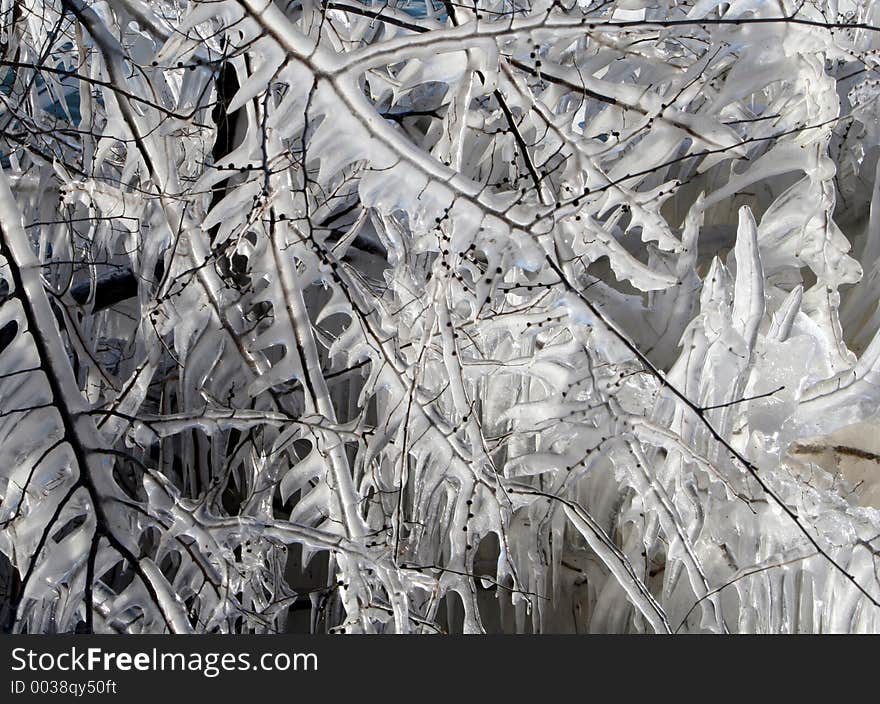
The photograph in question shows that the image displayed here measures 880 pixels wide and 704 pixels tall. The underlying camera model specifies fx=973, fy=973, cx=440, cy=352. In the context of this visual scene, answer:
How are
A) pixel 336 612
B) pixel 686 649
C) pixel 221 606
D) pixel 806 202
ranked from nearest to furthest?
1. pixel 221 606
2. pixel 686 649
3. pixel 336 612
4. pixel 806 202

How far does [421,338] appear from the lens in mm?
1597

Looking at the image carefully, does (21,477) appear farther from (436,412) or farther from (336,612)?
(336,612)

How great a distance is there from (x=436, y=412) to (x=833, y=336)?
132 centimetres

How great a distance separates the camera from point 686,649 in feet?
5.10

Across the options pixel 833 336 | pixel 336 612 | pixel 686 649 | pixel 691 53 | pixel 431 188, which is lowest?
pixel 686 649

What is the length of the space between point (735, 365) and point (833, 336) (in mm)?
513

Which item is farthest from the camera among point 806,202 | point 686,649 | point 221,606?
point 806,202

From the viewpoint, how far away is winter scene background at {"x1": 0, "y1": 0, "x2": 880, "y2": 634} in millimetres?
1348

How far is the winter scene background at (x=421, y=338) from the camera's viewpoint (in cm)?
135

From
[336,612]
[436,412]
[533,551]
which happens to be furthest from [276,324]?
[533,551]

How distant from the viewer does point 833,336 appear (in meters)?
2.44

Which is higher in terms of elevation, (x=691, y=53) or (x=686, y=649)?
(x=691, y=53)

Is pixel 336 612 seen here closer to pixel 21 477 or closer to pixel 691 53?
pixel 21 477

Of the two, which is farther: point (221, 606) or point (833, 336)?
point (833, 336)
